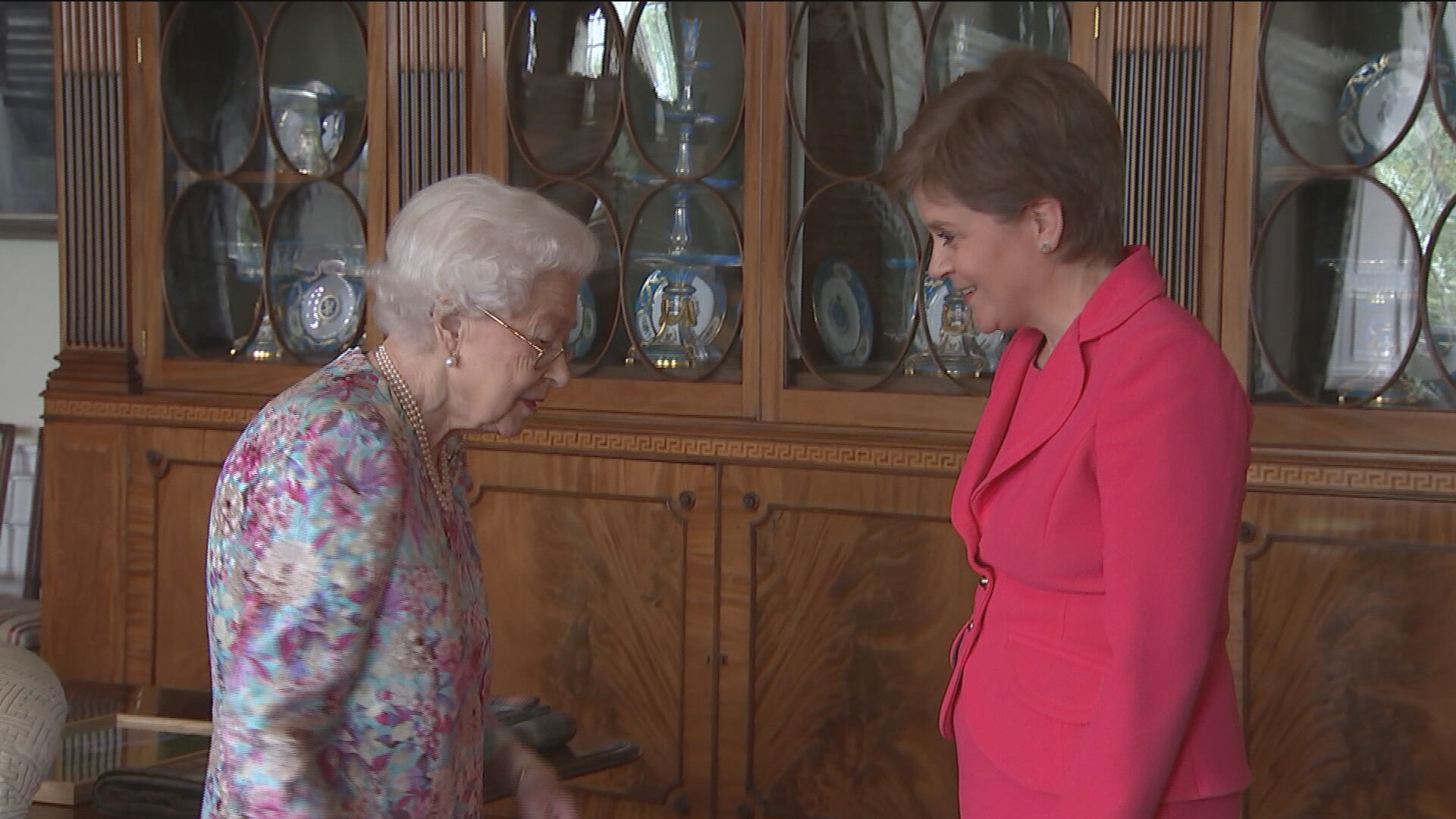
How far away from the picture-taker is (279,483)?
1.29 m

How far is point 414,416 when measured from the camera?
4.78ft

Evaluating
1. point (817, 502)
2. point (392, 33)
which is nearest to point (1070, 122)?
point (817, 502)

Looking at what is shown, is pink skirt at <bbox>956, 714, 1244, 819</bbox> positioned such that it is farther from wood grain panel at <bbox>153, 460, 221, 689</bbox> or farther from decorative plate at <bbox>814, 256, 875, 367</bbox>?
wood grain panel at <bbox>153, 460, 221, 689</bbox>

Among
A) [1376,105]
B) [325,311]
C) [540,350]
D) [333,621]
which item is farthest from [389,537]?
[325,311]

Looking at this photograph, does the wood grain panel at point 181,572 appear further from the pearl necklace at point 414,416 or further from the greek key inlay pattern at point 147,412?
the pearl necklace at point 414,416

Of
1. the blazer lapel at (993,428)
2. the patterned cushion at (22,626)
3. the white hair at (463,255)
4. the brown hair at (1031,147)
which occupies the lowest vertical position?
the patterned cushion at (22,626)

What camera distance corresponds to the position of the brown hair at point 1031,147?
1.51m

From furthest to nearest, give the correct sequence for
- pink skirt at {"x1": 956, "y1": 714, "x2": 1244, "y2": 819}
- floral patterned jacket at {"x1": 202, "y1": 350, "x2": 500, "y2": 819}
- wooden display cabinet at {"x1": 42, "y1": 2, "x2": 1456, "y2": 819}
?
wooden display cabinet at {"x1": 42, "y1": 2, "x2": 1456, "y2": 819}
pink skirt at {"x1": 956, "y1": 714, "x2": 1244, "y2": 819}
floral patterned jacket at {"x1": 202, "y1": 350, "x2": 500, "y2": 819}

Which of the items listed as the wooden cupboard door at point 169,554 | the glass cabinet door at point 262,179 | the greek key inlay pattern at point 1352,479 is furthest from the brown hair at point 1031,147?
the wooden cupboard door at point 169,554

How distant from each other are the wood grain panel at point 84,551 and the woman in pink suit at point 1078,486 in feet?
7.57

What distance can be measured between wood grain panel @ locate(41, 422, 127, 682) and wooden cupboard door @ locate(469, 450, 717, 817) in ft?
2.90

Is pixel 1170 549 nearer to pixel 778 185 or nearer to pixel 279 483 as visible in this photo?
pixel 279 483

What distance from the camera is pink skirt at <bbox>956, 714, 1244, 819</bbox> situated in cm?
142

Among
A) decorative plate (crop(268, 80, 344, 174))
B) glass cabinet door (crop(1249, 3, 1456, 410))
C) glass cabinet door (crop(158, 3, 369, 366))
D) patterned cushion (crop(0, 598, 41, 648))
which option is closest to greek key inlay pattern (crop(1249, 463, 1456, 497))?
glass cabinet door (crop(1249, 3, 1456, 410))
